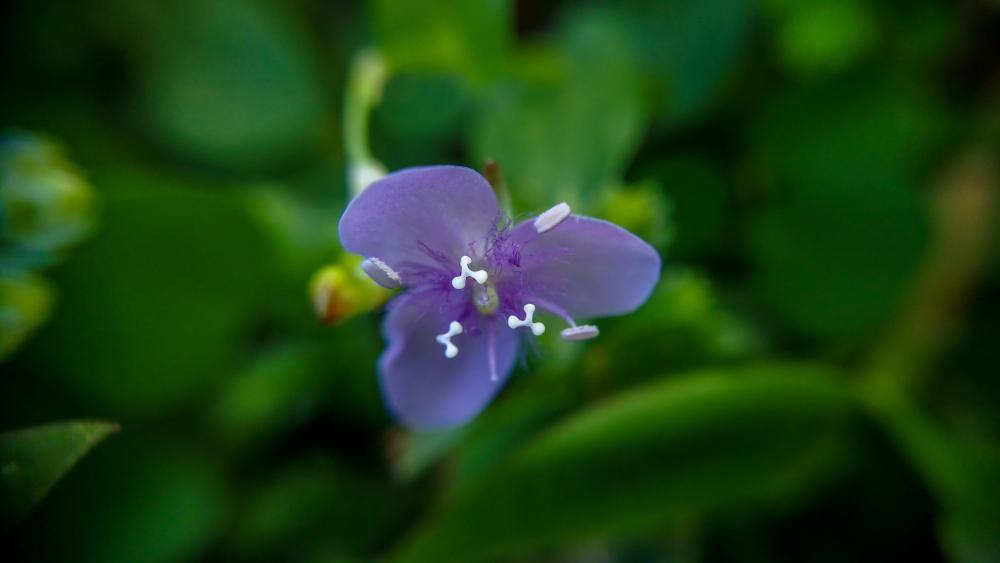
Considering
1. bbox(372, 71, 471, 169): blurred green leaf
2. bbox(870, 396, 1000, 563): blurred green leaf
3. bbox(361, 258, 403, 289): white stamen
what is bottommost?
bbox(870, 396, 1000, 563): blurred green leaf

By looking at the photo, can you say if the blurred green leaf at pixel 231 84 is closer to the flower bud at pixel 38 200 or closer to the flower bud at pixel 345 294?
the flower bud at pixel 38 200

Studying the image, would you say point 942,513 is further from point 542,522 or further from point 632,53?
point 632,53

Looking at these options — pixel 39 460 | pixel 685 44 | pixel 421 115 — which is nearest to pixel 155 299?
pixel 421 115

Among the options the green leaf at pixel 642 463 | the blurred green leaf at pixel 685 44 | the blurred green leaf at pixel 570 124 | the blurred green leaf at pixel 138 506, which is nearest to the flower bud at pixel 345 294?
the green leaf at pixel 642 463

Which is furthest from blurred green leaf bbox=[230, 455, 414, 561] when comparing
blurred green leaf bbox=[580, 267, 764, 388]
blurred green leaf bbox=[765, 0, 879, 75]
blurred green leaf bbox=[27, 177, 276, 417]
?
blurred green leaf bbox=[765, 0, 879, 75]

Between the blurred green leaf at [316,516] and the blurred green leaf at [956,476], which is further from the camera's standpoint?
the blurred green leaf at [316,516]

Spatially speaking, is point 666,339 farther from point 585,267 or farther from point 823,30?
point 823,30

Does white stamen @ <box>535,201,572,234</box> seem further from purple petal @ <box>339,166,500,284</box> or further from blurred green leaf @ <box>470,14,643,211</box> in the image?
blurred green leaf @ <box>470,14,643,211</box>
